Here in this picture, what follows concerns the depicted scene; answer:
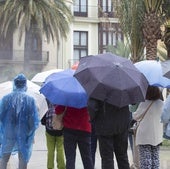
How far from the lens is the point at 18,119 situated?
691 centimetres

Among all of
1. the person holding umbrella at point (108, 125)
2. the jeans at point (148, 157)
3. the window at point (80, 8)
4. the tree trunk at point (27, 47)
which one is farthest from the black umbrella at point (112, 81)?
the window at point (80, 8)

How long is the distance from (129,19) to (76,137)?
6.11 meters

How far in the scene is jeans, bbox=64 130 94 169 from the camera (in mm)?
6781

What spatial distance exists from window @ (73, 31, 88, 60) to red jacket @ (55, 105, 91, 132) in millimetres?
38116

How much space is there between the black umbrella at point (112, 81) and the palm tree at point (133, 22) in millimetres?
A: 4910

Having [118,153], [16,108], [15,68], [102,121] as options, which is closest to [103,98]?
[102,121]

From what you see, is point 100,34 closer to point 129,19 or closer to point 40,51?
point 40,51

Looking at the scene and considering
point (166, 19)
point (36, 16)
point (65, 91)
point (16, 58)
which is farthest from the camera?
point (16, 58)

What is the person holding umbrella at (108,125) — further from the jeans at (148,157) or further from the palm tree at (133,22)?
the palm tree at (133,22)

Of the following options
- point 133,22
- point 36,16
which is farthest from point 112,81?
point 36,16

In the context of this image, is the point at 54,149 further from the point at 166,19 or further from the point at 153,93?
the point at 166,19

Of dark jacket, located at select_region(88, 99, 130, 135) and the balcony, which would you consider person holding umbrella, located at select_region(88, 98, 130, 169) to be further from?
the balcony

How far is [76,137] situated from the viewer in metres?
6.80

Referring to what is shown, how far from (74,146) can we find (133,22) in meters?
5.83
